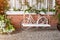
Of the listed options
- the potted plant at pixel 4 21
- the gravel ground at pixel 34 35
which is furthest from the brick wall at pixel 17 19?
the gravel ground at pixel 34 35

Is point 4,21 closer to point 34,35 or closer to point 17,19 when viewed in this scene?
point 17,19

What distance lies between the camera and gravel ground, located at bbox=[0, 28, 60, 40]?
496 centimetres

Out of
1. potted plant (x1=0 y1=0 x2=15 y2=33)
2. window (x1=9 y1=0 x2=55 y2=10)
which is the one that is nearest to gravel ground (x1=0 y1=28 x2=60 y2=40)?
potted plant (x1=0 y1=0 x2=15 y2=33)

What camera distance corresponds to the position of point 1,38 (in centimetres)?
496

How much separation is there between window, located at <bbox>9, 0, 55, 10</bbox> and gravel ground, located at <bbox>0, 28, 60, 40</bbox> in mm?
756

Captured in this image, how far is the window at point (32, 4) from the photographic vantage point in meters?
5.84

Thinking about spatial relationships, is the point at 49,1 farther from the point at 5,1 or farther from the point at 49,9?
the point at 5,1

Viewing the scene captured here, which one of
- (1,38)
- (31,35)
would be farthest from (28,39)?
(1,38)

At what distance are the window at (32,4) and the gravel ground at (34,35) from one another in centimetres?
76

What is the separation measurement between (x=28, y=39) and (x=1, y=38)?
2.28 feet

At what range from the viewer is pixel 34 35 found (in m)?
5.20

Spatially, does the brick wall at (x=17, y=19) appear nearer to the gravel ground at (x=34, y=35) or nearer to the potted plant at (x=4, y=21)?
the potted plant at (x=4, y=21)

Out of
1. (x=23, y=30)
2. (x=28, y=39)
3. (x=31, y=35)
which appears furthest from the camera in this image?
(x=23, y=30)

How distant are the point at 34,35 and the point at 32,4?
1.12 meters
